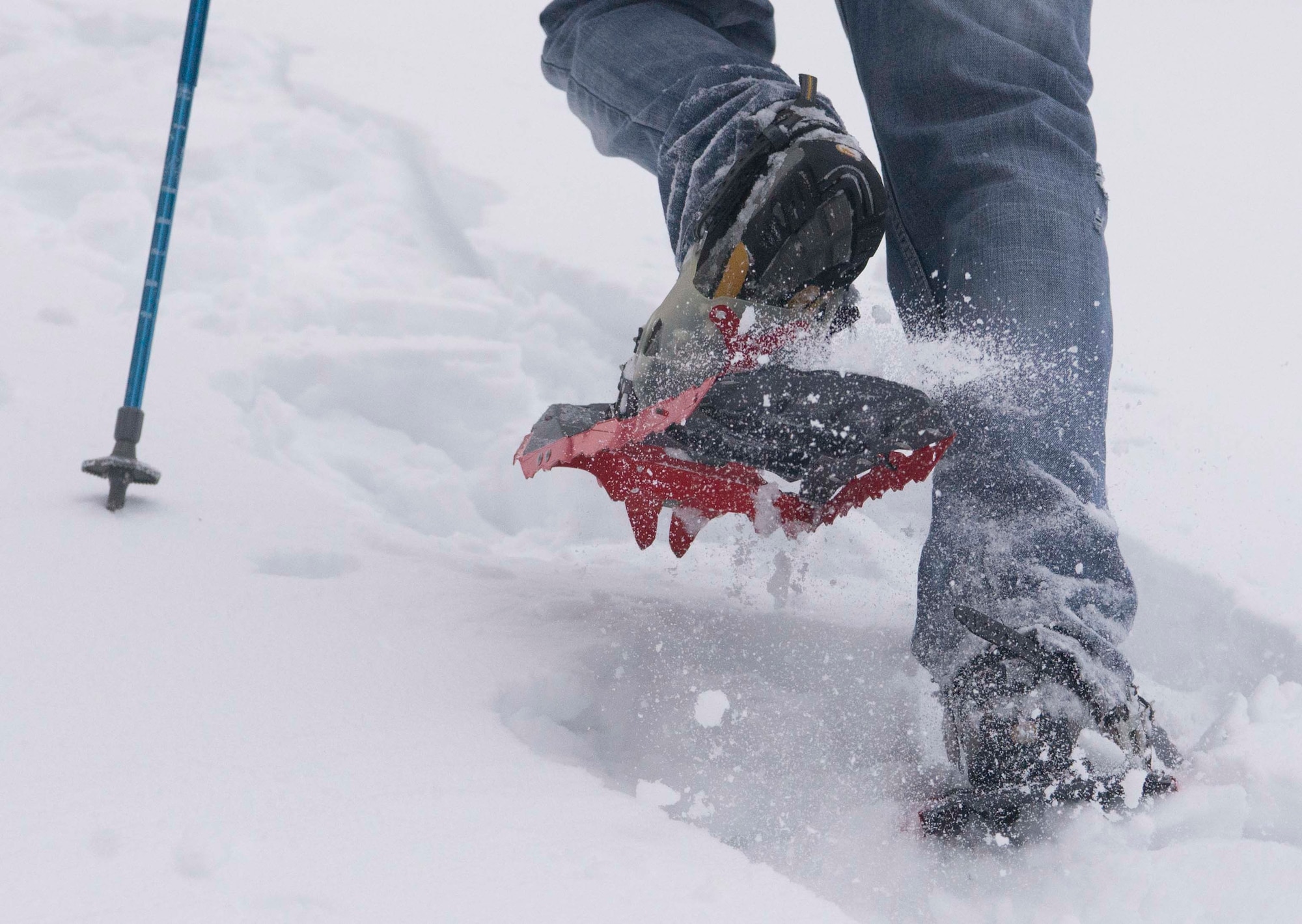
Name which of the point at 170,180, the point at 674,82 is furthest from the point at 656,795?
the point at 170,180

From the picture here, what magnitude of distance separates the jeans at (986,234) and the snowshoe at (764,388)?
0.06 metres

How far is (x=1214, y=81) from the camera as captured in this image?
450cm

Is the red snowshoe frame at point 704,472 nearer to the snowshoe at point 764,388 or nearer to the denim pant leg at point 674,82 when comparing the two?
the snowshoe at point 764,388

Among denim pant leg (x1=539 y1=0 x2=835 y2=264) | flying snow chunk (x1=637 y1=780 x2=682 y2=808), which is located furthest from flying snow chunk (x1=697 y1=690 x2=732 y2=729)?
denim pant leg (x1=539 y1=0 x2=835 y2=264)

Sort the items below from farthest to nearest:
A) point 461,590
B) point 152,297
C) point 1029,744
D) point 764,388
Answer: point 152,297 → point 461,590 → point 764,388 → point 1029,744

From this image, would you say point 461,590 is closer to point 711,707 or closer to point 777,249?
point 711,707

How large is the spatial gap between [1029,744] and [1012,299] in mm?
382

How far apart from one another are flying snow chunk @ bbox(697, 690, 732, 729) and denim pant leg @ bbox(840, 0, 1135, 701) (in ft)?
0.62

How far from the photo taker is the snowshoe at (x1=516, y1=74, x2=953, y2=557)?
0.86 m

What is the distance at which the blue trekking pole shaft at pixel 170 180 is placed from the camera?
4.34ft

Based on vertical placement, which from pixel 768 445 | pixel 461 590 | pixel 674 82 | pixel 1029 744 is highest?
pixel 674 82

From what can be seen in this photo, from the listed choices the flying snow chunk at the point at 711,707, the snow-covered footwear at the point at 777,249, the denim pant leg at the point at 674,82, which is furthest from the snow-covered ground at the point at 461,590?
the denim pant leg at the point at 674,82

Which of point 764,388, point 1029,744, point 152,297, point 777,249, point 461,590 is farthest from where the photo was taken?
point 152,297

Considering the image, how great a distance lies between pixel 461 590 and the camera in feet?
3.89
